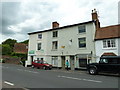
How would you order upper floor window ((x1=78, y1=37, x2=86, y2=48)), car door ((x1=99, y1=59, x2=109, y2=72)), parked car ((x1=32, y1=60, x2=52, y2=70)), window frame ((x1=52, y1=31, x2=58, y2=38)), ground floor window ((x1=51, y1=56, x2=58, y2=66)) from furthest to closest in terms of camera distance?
window frame ((x1=52, y1=31, x2=58, y2=38))
ground floor window ((x1=51, y1=56, x2=58, y2=66))
upper floor window ((x1=78, y1=37, x2=86, y2=48))
parked car ((x1=32, y1=60, x2=52, y2=70))
car door ((x1=99, y1=59, x2=109, y2=72))

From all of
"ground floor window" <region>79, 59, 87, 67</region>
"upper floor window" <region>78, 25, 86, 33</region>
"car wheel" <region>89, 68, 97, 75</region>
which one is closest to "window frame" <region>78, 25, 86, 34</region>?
"upper floor window" <region>78, 25, 86, 33</region>

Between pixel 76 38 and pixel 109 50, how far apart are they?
6093 millimetres

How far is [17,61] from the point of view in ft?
112

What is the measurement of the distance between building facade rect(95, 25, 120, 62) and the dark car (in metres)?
4.46

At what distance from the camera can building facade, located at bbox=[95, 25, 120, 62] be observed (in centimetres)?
1698

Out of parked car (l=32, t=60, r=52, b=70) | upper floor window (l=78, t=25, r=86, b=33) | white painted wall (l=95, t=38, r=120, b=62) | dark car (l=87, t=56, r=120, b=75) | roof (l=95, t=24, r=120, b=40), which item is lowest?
parked car (l=32, t=60, r=52, b=70)

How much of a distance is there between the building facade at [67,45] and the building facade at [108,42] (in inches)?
32.4

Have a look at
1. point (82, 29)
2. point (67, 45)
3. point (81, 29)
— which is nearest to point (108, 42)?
point (82, 29)

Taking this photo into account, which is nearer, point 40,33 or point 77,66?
point 77,66

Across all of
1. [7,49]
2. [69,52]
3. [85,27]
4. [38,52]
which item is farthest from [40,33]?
[7,49]

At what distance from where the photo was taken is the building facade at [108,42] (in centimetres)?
1698

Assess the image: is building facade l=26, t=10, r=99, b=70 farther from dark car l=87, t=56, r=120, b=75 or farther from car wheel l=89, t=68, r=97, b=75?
dark car l=87, t=56, r=120, b=75

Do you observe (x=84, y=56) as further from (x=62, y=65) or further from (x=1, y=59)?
(x=1, y=59)

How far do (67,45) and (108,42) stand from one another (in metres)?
7.28
